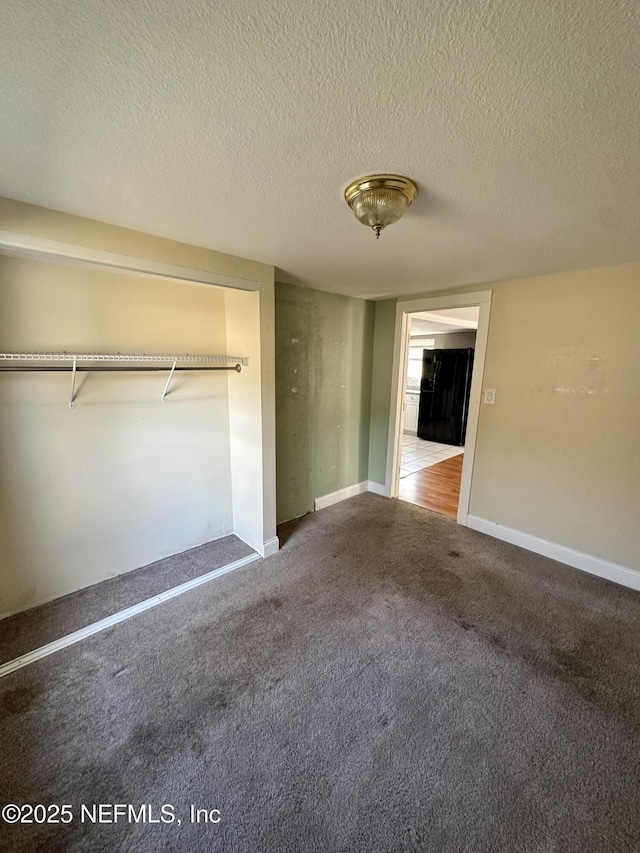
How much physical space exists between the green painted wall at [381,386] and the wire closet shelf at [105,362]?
1804 mm

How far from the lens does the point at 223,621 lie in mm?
2018

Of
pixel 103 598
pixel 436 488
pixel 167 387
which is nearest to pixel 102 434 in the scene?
pixel 167 387

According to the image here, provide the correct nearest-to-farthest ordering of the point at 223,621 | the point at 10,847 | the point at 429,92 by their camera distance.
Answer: the point at 429,92, the point at 10,847, the point at 223,621

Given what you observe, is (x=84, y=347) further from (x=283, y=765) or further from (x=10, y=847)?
(x=283, y=765)

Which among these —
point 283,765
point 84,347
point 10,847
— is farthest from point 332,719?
point 84,347

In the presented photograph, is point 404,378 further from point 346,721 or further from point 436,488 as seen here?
point 346,721

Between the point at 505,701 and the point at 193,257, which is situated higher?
the point at 193,257

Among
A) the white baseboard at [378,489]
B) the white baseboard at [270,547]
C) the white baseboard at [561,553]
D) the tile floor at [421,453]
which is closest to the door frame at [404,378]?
the white baseboard at [378,489]

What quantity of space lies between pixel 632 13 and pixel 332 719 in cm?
230

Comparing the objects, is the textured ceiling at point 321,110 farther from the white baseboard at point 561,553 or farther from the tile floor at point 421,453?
the tile floor at point 421,453

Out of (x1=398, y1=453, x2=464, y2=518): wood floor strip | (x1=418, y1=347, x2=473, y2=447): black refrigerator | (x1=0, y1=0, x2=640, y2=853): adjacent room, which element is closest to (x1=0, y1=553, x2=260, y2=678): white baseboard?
(x1=0, y1=0, x2=640, y2=853): adjacent room

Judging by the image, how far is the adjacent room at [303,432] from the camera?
0.84 metres

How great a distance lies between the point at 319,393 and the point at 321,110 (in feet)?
8.31

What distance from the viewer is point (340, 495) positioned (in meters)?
3.83
